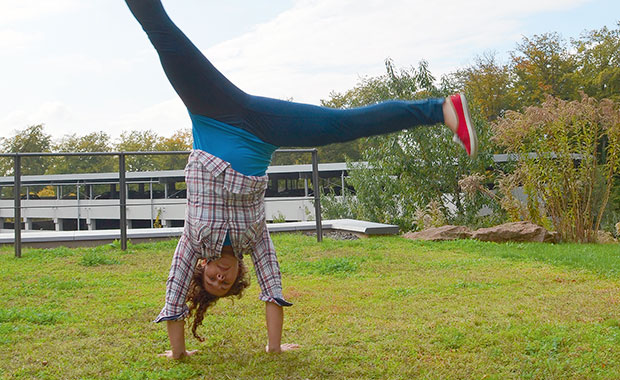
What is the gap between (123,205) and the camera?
306 inches

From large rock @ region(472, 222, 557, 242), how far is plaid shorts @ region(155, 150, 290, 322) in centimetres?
647

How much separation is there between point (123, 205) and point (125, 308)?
335cm

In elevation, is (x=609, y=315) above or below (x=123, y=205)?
below

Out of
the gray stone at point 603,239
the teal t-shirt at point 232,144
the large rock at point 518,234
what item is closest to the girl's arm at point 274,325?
the teal t-shirt at point 232,144

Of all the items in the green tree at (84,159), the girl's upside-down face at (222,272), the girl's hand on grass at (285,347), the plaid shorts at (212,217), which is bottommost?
the girl's hand on grass at (285,347)

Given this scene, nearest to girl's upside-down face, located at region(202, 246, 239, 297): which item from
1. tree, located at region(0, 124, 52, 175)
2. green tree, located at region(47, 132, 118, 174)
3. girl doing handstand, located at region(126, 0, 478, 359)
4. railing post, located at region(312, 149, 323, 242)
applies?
girl doing handstand, located at region(126, 0, 478, 359)

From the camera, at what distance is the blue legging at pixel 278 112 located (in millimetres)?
2979

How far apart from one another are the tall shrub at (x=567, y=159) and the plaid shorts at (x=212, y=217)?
7302 mm

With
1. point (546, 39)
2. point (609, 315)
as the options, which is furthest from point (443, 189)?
point (546, 39)

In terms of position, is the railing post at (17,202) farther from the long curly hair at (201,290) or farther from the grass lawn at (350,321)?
the long curly hair at (201,290)

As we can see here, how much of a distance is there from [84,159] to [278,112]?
3711cm

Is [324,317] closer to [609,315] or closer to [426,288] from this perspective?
[426,288]

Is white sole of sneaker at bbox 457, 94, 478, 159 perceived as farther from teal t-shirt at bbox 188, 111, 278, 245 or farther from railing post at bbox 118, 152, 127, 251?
railing post at bbox 118, 152, 127, 251

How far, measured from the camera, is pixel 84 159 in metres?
37.3
